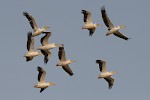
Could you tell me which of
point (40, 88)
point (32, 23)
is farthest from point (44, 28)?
point (40, 88)

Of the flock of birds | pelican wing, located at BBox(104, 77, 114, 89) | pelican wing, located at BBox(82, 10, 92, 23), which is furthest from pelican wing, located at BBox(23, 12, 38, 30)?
pelican wing, located at BBox(104, 77, 114, 89)

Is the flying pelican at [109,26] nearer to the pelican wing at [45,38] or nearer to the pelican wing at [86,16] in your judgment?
the pelican wing at [86,16]

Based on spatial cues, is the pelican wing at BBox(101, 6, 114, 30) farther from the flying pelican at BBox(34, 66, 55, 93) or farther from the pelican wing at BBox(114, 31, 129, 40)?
the flying pelican at BBox(34, 66, 55, 93)

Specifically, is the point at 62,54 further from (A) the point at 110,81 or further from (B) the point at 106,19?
(B) the point at 106,19

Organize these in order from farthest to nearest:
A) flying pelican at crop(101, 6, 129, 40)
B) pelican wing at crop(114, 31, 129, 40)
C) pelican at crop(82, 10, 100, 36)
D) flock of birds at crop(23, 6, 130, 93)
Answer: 1. pelican wing at crop(114, 31, 129, 40)
2. pelican at crop(82, 10, 100, 36)
3. flying pelican at crop(101, 6, 129, 40)
4. flock of birds at crop(23, 6, 130, 93)

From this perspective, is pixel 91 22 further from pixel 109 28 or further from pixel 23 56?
pixel 23 56

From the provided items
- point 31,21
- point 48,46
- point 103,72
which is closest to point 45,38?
point 48,46

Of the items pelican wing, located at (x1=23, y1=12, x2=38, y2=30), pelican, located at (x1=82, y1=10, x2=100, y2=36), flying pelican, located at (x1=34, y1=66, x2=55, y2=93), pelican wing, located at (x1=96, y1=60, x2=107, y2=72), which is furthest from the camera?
pelican wing, located at (x1=23, y1=12, x2=38, y2=30)

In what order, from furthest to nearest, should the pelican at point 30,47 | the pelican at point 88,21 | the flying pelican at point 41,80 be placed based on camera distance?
the pelican at point 30,47
the pelican at point 88,21
the flying pelican at point 41,80

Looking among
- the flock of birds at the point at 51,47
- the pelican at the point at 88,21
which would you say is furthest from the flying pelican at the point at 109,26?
the pelican at the point at 88,21

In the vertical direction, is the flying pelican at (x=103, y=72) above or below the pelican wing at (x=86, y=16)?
below

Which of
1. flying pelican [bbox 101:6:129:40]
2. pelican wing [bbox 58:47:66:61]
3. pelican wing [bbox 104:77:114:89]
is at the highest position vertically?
flying pelican [bbox 101:6:129:40]

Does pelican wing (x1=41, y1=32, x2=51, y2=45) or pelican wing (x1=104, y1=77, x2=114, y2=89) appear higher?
pelican wing (x1=41, y1=32, x2=51, y2=45)

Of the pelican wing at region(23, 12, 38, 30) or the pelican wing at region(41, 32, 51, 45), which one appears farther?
the pelican wing at region(23, 12, 38, 30)
